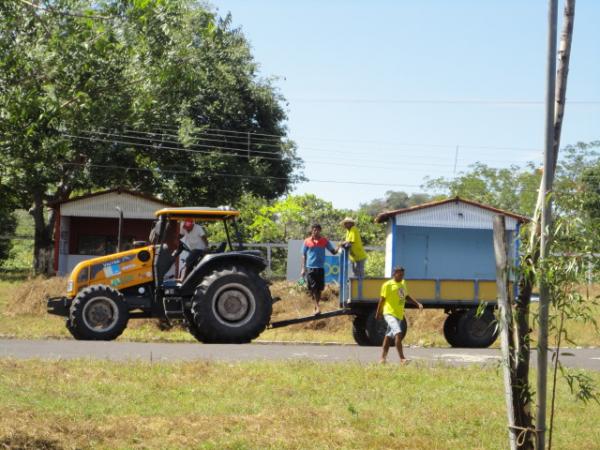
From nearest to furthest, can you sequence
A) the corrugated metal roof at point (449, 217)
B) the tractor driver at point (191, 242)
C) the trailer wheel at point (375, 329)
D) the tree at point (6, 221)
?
1. the tractor driver at point (191, 242)
2. the trailer wheel at point (375, 329)
3. the corrugated metal roof at point (449, 217)
4. the tree at point (6, 221)

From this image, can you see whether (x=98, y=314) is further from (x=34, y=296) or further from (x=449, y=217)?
(x=449, y=217)

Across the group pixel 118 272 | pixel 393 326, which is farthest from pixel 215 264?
pixel 393 326

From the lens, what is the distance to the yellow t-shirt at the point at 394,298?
50.7 feet

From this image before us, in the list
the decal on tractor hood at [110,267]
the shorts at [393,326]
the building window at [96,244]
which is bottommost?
the shorts at [393,326]

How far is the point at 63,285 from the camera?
2650 cm

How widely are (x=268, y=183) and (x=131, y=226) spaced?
20.4ft

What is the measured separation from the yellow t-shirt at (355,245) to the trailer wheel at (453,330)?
85.5 inches

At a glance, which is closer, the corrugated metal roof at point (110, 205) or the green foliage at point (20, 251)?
the corrugated metal roof at point (110, 205)

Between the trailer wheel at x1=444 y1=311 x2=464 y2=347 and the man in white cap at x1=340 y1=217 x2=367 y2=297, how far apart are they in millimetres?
2039

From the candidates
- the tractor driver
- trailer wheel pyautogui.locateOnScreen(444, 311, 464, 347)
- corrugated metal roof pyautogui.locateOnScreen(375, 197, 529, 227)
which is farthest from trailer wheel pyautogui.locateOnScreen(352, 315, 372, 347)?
corrugated metal roof pyautogui.locateOnScreen(375, 197, 529, 227)

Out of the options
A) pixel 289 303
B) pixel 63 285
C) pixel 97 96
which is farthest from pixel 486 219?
pixel 97 96

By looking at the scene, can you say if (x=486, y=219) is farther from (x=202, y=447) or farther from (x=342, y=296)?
(x=202, y=447)

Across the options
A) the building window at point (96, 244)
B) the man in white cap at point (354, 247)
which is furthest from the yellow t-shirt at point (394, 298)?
the building window at point (96, 244)

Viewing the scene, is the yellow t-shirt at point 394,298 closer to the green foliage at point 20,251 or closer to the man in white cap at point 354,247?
the man in white cap at point 354,247
